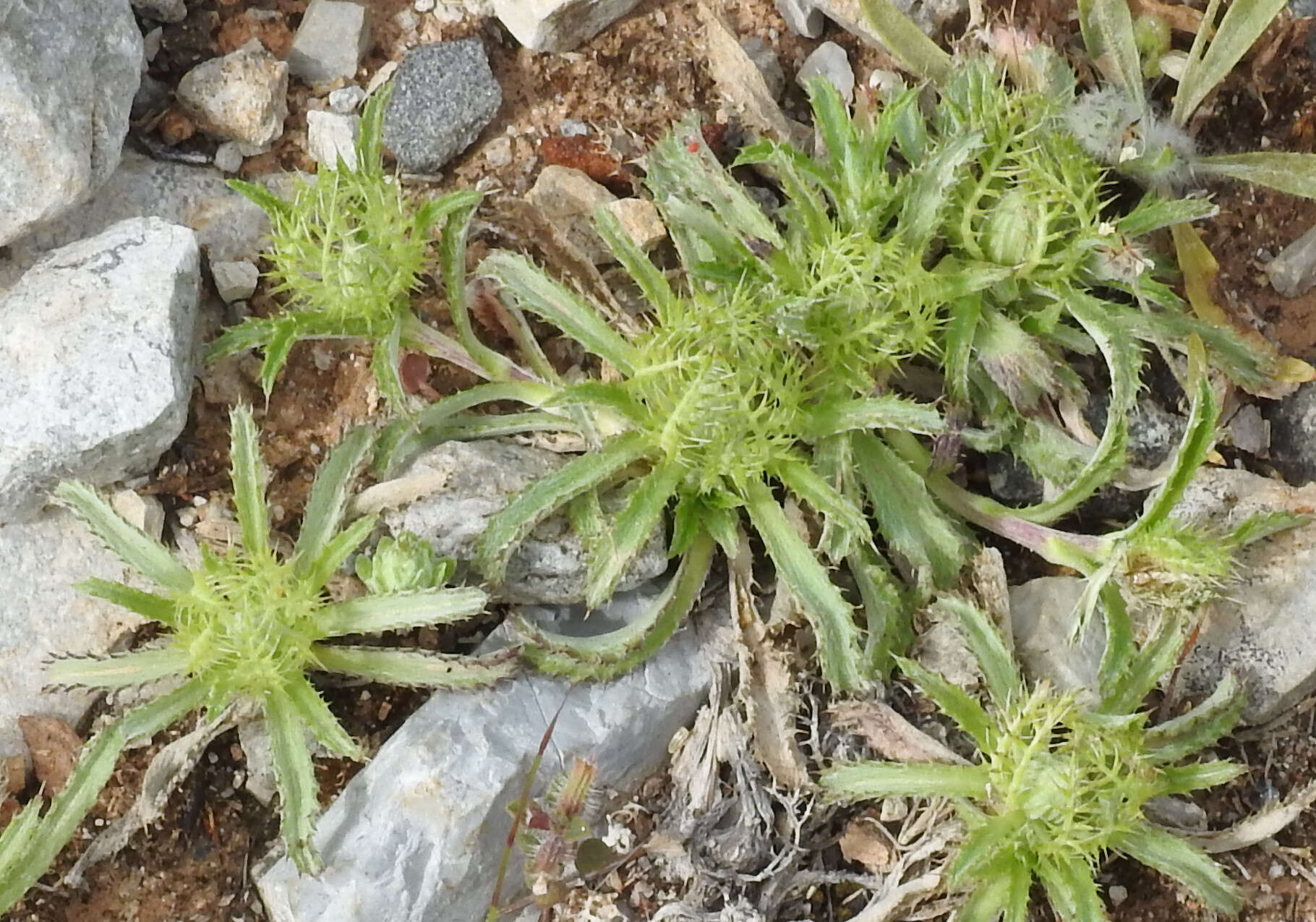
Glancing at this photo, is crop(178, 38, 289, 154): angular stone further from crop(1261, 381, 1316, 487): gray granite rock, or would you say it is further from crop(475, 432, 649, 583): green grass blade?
crop(1261, 381, 1316, 487): gray granite rock

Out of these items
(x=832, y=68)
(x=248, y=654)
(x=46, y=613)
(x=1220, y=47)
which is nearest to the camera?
(x=248, y=654)

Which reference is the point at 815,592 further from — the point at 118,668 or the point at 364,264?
the point at 118,668

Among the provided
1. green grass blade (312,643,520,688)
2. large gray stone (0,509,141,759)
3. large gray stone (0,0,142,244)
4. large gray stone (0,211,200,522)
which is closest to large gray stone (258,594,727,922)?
green grass blade (312,643,520,688)

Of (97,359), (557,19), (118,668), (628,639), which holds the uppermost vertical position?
(557,19)

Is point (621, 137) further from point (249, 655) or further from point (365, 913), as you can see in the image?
point (365, 913)

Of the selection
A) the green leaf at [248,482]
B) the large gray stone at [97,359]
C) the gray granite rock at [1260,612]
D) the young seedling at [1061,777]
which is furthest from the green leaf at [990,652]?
the large gray stone at [97,359]

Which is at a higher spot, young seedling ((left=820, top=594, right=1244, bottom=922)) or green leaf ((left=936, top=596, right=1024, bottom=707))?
green leaf ((left=936, top=596, right=1024, bottom=707))

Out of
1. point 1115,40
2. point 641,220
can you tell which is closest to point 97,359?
point 641,220

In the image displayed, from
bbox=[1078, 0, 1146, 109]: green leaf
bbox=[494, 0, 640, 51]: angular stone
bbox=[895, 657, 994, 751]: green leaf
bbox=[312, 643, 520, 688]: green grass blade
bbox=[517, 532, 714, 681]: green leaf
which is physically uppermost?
bbox=[494, 0, 640, 51]: angular stone
